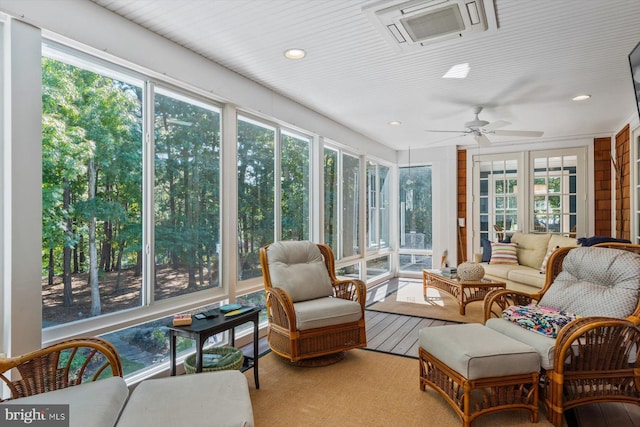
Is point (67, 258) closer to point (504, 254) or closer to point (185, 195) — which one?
point (185, 195)

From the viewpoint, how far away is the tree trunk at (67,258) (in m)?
2.25

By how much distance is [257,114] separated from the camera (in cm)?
378

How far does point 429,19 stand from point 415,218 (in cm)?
523

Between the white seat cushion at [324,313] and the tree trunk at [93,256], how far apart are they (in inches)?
55.5

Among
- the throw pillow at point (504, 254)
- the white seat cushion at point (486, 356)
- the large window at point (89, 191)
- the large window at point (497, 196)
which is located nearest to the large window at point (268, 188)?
the large window at point (89, 191)

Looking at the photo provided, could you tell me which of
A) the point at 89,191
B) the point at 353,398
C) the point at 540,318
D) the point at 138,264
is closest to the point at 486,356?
the point at 540,318

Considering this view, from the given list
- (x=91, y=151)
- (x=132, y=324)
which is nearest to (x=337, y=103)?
(x=91, y=151)

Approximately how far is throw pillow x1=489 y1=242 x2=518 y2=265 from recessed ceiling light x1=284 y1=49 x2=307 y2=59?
13.7 feet

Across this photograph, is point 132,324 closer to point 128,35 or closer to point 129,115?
point 129,115

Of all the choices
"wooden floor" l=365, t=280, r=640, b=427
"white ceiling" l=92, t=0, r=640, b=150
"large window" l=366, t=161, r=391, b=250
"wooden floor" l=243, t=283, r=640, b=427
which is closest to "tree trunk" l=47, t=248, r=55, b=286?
"white ceiling" l=92, t=0, r=640, b=150

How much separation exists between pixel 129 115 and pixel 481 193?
5.90 meters

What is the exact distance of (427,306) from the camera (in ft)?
16.4

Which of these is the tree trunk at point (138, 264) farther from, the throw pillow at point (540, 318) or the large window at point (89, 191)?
the throw pillow at point (540, 318)

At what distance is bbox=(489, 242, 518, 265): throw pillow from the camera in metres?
5.37
